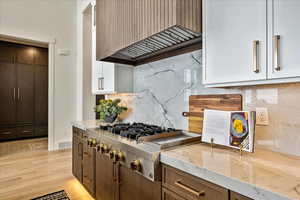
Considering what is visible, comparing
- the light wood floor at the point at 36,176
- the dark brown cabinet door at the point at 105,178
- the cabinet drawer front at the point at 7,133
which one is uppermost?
the dark brown cabinet door at the point at 105,178

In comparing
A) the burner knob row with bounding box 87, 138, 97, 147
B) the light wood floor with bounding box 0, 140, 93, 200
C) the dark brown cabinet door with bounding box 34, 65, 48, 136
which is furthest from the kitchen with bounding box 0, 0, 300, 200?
the dark brown cabinet door with bounding box 34, 65, 48, 136

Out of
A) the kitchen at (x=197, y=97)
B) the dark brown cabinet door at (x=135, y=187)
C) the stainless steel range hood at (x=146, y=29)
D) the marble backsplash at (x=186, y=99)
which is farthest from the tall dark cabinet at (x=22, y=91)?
the dark brown cabinet door at (x=135, y=187)

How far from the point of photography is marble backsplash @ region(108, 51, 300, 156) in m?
A: 1.09

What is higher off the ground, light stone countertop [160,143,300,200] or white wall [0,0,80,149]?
white wall [0,0,80,149]

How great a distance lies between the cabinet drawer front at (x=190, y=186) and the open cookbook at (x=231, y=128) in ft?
1.16

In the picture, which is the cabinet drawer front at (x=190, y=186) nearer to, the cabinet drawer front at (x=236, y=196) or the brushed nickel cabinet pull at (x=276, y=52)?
the cabinet drawer front at (x=236, y=196)

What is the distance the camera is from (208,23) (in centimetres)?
121

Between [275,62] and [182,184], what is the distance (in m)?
0.78

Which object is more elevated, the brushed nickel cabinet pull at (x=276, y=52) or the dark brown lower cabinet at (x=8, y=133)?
the brushed nickel cabinet pull at (x=276, y=52)

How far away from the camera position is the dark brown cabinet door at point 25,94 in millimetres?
4988

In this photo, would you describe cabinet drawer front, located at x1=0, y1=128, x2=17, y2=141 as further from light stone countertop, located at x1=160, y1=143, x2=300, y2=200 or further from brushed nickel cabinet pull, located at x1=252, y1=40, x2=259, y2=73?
brushed nickel cabinet pull, located at x1=252, y1=40, x2=259, y2=73

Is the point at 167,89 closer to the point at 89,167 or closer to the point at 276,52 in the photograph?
the point at 276,52

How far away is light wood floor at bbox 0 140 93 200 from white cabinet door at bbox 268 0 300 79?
2.29m

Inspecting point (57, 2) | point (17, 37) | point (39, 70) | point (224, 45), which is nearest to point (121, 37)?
point (224, 45)
